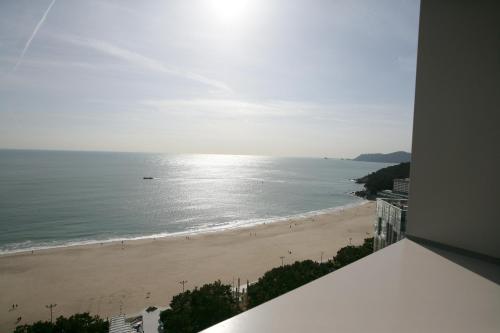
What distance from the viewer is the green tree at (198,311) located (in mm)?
9734

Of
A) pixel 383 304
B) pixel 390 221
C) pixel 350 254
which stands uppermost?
pixel 383 304

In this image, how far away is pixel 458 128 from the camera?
5.49 feet

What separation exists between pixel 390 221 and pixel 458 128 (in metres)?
9.92

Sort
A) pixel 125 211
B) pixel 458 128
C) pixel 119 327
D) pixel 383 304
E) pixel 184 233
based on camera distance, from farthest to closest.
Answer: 1. pixel 125 211
2. pixel 184 233
3. pixel 119 327
4. pixel 458 128
5. pixel 383 304

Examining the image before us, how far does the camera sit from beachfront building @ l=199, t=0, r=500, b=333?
2.90 ft

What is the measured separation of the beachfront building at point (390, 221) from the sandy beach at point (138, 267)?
774 centimetres

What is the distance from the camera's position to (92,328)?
31.7 ft

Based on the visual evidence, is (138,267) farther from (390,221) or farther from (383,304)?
(383,304)

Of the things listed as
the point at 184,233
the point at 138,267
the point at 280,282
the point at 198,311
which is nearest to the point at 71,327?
the point at 198,311

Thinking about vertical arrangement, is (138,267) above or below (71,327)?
below

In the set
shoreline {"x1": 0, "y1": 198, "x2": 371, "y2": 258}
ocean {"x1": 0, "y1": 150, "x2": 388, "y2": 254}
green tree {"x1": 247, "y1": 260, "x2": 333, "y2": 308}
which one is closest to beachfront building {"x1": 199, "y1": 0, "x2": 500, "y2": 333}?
green tree {"x1": 247, "y1": 260, "x2": 333, "y2": 308}

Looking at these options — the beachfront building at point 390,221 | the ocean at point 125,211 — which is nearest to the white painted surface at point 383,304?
the beachfront building at point 390,221

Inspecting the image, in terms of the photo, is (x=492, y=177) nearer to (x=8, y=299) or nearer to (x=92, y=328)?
(x=92, y=328)

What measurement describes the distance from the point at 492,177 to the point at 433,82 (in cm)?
65
